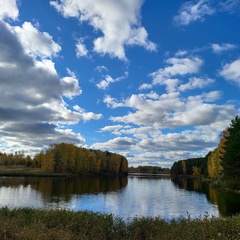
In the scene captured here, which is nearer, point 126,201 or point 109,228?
point 109,228

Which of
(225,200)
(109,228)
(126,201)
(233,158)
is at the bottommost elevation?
(109,228)

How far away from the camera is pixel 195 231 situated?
511 inches

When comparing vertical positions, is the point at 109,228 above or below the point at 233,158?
below

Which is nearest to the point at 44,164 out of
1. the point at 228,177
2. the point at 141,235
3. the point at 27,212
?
the point at 228,177

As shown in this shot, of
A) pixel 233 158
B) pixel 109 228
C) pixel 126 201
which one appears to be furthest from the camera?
pixel 233 158

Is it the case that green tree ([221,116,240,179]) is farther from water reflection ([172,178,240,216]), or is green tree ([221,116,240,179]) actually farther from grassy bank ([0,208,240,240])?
grassy bank ([0,208,240,240])

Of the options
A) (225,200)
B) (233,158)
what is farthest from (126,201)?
(233,158)

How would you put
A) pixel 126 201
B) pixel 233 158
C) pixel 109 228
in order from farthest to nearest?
pixel 233 158 → pixel 126 201 → pixel 109 228

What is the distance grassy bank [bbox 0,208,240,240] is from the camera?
38.8ft

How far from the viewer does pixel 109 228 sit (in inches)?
643

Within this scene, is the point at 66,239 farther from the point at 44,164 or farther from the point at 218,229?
the point at 44,164

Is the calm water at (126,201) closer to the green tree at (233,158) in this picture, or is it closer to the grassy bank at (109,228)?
the green tree at (233,158)

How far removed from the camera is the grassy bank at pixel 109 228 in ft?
38.8

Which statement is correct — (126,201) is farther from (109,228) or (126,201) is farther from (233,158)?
(109,228)
